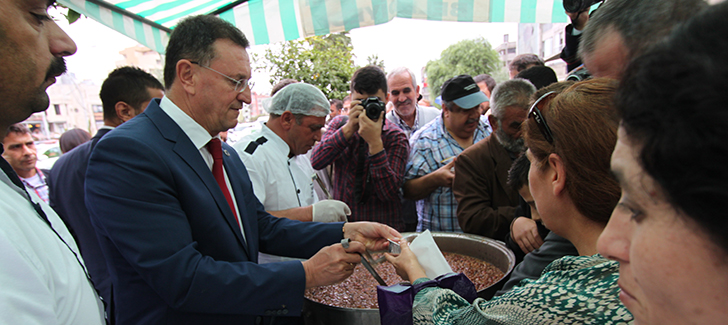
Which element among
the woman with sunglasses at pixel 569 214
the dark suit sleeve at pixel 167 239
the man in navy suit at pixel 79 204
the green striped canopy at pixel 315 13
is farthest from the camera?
the green striped canopy at pixel 315 13

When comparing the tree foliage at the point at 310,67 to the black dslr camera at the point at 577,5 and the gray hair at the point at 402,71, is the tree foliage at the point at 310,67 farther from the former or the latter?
the black dslr camera at the point at 577,5

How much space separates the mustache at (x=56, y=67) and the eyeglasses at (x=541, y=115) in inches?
61.8

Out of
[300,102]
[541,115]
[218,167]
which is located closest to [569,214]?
[541,115]

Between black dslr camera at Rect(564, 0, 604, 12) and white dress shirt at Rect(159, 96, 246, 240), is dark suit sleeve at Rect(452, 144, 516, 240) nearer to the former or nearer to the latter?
black dslr camera at Rect(564, 0, 604, 12)

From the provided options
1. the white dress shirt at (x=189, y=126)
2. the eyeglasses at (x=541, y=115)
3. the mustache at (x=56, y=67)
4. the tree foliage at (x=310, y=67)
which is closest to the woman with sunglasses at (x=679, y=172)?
the eyeglasses at (x=541, y=115)

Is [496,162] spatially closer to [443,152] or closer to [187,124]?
[443,152]

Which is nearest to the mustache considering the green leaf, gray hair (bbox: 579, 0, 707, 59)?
gray hair (bbox: 579, 0, 707, 59)

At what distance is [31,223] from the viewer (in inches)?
39.4

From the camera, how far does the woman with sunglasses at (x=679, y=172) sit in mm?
445

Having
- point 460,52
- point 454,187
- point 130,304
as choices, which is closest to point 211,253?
point 130,304

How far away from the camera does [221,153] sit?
196cm

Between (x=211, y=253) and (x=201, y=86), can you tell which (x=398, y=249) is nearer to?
(x=211, y=253)

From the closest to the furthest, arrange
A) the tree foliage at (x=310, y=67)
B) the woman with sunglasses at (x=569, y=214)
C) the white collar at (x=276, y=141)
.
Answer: the woman with sunglasses at (x=569, y=214) < the white collar at (x=276, y=141) < the tree foliage at (x=310, y=67)

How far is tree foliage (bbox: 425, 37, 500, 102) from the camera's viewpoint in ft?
122
